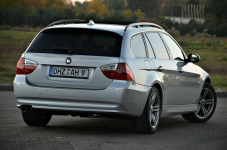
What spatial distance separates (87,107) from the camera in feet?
30.7

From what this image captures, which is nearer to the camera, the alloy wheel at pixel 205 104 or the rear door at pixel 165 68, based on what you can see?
the rear door at pixel 165 68

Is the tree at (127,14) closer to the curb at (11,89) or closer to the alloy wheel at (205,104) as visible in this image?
the curb at (11,89)

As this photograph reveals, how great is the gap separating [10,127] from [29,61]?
122 centimetres

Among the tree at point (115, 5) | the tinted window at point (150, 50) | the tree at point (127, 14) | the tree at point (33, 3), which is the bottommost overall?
the tree at point (127, 14)

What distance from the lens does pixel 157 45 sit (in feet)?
35.4

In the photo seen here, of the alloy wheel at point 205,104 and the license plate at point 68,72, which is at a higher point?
the license plate at point 68,72

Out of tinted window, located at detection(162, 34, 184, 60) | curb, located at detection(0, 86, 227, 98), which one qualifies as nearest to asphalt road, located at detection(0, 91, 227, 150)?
tinted window, located at detection(162, 34, 184, 60)

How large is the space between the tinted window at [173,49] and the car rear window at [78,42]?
5.40 feet

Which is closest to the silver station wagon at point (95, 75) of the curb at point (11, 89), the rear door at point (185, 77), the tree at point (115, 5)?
the rear door at point (185, 77)

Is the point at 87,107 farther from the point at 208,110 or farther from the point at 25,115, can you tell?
the point at 208,110

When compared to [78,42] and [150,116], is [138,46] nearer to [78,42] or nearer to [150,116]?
[78,42]

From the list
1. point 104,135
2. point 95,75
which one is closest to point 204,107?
point 104,135

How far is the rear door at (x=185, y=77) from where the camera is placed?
36.9 ft

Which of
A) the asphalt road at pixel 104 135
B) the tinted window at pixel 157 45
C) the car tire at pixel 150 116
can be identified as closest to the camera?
the asphalt road at pixel 104 135
